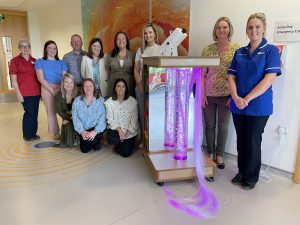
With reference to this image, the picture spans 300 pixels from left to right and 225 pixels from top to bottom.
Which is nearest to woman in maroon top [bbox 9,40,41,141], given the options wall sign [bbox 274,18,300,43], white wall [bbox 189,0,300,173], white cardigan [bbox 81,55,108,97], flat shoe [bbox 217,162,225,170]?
white cardigan [bbox 81,55,108,97]

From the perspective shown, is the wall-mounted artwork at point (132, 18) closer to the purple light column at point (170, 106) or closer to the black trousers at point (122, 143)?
the purple light column at point (170, 106)

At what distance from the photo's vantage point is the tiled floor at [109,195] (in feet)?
5.80

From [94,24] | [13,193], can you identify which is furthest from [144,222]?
[94,24]

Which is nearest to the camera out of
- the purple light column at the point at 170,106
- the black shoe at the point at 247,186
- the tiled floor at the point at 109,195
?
the tiled floor at the point at 109,195

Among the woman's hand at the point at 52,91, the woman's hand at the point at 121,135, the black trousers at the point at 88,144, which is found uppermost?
the woman's hand at the point at 52,91

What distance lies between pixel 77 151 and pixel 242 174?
6.22 ft

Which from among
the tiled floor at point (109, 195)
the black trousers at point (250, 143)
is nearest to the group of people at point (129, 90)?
the black trousers at point (250, 143)

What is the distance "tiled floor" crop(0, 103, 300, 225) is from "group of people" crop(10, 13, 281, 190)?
0.21m

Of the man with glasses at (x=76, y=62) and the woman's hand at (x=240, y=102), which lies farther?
the man with glasses at (x=76, y=62)

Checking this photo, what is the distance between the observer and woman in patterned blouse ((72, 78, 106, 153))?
2855 millimetres

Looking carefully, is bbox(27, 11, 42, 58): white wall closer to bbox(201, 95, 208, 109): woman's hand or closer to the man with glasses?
the man with glasses

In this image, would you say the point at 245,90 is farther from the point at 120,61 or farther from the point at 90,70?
the point at 90,70

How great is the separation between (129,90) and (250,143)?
5.13 feet

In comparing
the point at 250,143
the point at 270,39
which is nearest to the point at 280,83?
the point at 270,39
